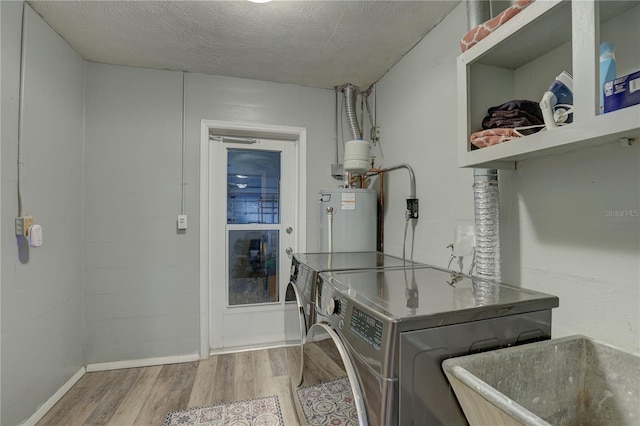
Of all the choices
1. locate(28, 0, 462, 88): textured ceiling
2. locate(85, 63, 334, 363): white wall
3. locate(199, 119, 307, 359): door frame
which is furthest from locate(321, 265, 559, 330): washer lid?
locate(85, 63, 334, 363): white wall

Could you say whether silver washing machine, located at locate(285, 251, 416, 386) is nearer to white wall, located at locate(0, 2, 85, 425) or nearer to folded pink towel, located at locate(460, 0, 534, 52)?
folded pink towel, located at locate(460, 0, 534, 52)

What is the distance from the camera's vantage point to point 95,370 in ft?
7.18

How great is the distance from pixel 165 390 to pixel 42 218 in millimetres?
1354

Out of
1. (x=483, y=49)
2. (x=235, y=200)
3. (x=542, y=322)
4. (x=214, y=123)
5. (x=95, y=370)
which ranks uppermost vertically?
(x=214, y=123)

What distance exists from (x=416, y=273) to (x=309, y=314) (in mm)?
582

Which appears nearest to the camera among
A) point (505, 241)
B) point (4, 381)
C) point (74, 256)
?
point (505, 241)

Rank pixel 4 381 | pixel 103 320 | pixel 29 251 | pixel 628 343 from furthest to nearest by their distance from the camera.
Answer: pixel 103 320, pixel 29 251, pixel 4 381, pixel 628 343

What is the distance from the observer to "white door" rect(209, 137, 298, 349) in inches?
100

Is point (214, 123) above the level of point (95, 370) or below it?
above

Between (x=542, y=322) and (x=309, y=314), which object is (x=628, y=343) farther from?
(x=309, y=314)

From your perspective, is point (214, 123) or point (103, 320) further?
point (214, 123)

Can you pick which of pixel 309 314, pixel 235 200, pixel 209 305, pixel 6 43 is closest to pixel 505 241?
pixel 309 314

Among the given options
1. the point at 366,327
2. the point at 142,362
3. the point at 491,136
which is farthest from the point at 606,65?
the point at 142,362

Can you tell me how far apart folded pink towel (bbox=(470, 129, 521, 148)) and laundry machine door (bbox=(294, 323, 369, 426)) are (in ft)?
3.03
